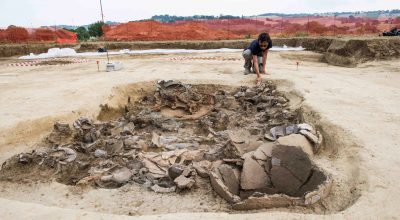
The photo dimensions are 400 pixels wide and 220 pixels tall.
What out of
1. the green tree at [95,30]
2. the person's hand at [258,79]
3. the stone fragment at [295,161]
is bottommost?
the stone fragment at [295,161]

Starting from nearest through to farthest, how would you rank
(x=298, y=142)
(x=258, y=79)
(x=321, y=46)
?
(x=298, y=142)
(x=258, y=79)
(x=321, y=46)

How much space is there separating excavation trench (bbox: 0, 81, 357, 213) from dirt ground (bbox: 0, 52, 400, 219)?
146 millimetres

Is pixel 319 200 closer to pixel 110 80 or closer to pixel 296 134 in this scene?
pixel 296 134

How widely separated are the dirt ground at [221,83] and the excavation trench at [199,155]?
0.48 ft

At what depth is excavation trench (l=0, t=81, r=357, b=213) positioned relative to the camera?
4.27m

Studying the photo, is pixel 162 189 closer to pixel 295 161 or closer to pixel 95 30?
pixel 295 161

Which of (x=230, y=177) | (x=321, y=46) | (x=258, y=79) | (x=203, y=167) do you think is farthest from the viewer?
(x=321, y=46)

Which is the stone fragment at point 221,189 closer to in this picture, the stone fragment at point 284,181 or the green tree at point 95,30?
the stone fragment at point 284,181

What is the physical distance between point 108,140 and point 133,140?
447mm

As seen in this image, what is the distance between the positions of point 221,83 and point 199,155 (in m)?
4.02

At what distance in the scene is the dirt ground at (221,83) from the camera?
3572 mm

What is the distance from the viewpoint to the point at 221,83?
365 inches

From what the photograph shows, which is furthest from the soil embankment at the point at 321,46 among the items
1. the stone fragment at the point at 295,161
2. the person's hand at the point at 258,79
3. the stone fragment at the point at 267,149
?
the stone fragment at the point at 295,161

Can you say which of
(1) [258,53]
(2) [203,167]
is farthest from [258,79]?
(2) [203,167]
